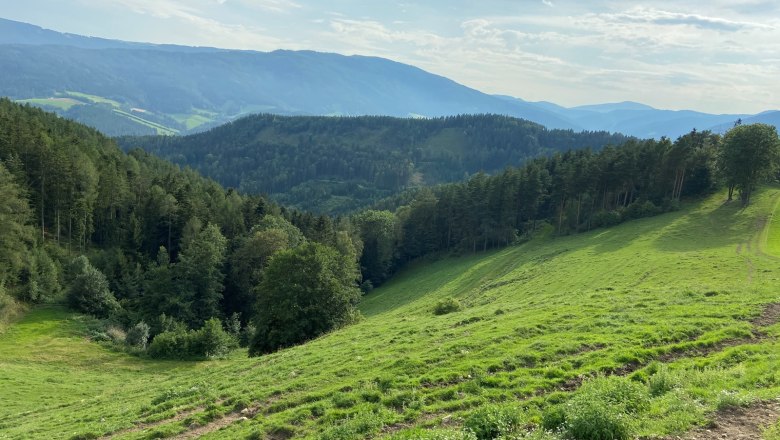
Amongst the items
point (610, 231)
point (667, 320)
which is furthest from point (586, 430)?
point (610, 231)

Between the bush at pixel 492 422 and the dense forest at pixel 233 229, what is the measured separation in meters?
33.6

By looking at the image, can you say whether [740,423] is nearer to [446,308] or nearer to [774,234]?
[446,308]

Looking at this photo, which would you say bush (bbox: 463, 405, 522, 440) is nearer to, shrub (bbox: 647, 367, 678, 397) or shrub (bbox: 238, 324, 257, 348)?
shrub (bbox: 647, 367, 678, 397)

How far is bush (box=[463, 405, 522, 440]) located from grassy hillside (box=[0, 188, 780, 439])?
511 mm

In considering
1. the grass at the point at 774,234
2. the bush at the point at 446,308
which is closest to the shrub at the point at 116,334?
the bush at the point at 446,308

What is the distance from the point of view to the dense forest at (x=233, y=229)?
1934 inches

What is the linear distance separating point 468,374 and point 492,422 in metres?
6.37

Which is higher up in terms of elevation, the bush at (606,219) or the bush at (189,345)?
the bush at (606,219)

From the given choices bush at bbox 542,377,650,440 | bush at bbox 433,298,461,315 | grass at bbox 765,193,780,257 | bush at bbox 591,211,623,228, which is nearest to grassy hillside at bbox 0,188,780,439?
bush at bbox 542,377,650,440

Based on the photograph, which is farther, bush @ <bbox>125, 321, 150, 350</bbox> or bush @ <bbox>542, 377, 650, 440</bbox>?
bush @ <bbox>125, 321, 150, 350</bbox>

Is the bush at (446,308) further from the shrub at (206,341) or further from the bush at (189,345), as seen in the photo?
the bush at (189,345)

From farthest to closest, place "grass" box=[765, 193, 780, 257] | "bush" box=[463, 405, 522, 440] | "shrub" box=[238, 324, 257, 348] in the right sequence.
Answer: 1. "shrub" box=[238, 324, 257, 348]
2. "grass" box=[765, 193, 780, 257]
3. "bush" box=[463, 405, 522, 440]

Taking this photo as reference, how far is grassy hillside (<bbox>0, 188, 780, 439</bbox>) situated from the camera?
14352mm

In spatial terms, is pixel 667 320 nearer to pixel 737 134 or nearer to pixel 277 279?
pixel 277 279
